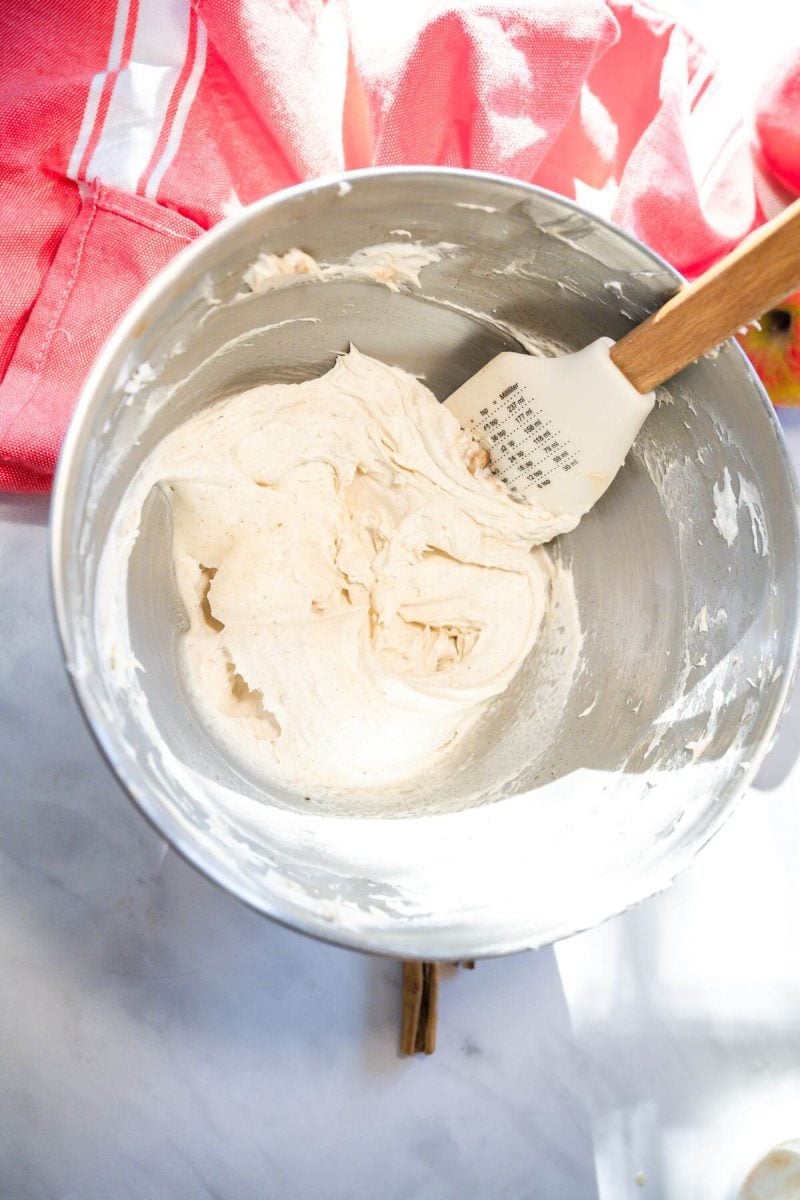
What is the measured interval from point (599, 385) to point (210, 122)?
525 millimetres

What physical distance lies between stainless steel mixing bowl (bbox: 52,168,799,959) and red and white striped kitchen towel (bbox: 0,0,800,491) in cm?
21

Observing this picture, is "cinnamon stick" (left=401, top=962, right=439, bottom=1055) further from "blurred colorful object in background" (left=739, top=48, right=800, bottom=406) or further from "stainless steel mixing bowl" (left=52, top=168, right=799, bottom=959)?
"blurred colorful object in background" (left=739, top=48, right=800, bottom=406)

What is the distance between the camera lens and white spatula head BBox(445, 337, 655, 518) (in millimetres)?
898

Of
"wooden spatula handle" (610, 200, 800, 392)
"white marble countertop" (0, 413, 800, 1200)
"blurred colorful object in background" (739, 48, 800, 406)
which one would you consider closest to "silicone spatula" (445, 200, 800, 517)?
"wooden spatula handle" (610, 200, 800, 392)

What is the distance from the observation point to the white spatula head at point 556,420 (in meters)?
0.90

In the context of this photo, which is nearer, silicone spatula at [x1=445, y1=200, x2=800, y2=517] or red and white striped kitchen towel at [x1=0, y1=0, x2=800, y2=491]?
silicone spatula at [x1=445, y1=200, x2=800, y2=517]

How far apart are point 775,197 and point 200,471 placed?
30.7 inches

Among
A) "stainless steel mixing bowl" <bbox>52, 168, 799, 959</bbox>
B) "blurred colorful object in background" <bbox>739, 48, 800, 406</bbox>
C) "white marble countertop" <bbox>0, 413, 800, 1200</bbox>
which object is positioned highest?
"blurred colorful object in background" <bbox>739, 48, 800, 406</bbox>

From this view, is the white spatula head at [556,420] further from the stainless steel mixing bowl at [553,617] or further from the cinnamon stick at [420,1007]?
the cinnamon stick at [420,1007]

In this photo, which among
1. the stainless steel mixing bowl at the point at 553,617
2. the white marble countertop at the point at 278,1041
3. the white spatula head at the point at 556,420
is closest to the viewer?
the stainless steel mixing bowl at the point at 553,617

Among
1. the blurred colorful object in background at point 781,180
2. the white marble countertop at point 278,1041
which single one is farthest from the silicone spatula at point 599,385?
the white marble countertop at point 278,1041

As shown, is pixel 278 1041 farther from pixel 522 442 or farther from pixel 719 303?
pixel 719 303

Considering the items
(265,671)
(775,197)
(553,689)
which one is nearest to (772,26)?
(775,197)

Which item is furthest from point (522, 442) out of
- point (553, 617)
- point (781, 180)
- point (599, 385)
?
point (781, 180)
